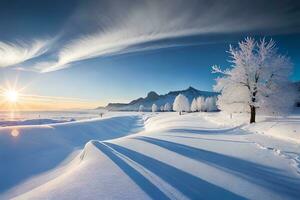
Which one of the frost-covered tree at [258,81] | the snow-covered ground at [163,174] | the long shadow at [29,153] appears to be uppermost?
the frost-covered tree at [258,81]

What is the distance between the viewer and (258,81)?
22078 millimetres

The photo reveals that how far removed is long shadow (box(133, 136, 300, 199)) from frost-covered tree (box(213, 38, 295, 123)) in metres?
15.0

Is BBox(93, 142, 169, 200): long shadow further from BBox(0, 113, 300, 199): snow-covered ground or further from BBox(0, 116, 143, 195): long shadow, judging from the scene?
BBox(0, 116, 143, 195): long shadow

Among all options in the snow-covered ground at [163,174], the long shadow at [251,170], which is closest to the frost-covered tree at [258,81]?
the snow-covered ground at [163,174]

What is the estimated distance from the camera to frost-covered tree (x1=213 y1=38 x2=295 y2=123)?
69.4 feet

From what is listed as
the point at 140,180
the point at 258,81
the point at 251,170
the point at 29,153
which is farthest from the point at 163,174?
the point at 258,81

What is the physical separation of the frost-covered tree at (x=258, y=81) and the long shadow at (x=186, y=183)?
1753 cm

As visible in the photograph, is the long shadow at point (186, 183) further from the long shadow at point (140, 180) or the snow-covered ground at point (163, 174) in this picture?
the long shadow at point (140, 180)

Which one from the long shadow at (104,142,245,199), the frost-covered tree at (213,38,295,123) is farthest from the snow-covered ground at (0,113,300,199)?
the frost-covered tree at (213,38,295,123)

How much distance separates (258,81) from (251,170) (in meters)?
18.0

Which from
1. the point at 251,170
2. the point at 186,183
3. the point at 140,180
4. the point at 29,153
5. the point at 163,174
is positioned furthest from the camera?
the point at 29,153

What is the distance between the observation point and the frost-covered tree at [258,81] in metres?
21.2

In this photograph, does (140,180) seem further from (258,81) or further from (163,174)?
(258,81)

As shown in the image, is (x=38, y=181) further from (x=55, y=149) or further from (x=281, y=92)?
(x=281, y=92)
